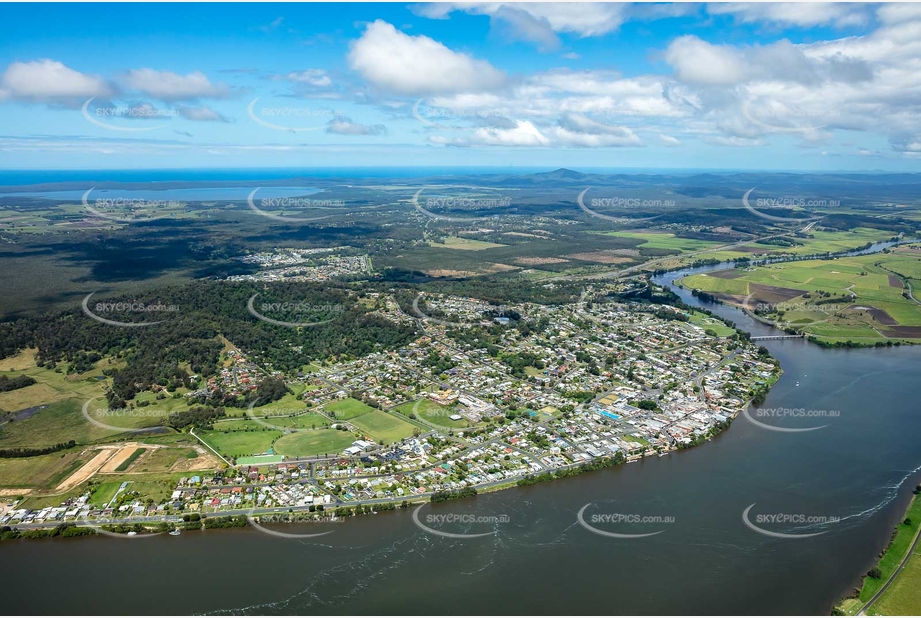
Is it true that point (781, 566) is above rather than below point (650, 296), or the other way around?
below

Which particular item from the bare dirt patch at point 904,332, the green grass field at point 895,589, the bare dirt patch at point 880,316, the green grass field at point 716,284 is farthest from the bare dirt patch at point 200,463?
the green grass field at point 716,284

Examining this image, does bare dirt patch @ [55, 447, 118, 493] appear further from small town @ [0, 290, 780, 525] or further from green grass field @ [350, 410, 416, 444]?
green grass field @ [350, 410, 416, 444]

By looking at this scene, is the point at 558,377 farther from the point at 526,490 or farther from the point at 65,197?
the point at 65,197

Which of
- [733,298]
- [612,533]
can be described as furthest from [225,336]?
[733,298]

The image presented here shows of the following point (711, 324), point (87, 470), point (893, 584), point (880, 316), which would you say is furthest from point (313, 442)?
point (880, 316)

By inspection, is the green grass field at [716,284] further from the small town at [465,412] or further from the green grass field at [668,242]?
the green grass field at [668,242]

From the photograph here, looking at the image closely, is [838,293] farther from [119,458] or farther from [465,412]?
[119,458]

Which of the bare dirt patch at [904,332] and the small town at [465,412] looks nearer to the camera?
the small town at [465,412]
